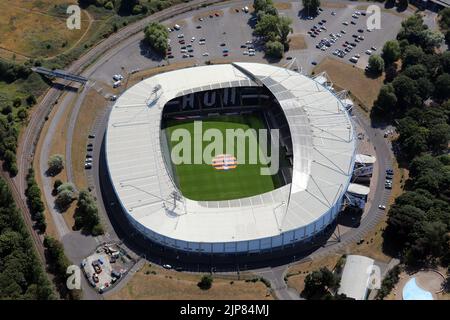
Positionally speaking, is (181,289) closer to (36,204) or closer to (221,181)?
(221,181)

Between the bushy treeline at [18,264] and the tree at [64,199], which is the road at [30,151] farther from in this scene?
the tree at [64,199]

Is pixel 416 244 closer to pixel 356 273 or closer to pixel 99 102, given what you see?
pixel 356 273

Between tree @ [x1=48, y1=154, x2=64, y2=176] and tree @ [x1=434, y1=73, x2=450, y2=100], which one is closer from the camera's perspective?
tree @ [x1=48, y1=154, x2=64, y2=176]

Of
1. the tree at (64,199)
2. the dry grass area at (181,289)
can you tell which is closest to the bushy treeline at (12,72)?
the tree at (64,199)

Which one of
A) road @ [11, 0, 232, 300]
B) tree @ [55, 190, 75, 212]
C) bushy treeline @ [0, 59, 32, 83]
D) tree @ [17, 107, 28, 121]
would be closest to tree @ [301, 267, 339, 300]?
road @ [11, 0, 232, 300]

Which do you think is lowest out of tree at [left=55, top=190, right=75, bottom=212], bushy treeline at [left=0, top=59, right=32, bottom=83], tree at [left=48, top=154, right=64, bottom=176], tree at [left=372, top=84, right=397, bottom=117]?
tree at [left=55, top=190, right=75, bottom=212]

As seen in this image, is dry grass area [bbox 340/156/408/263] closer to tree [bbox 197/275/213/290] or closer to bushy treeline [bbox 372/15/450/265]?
bushy treeline [bbox 372/15/450/265]

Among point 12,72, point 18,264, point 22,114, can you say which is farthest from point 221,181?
point 12,72

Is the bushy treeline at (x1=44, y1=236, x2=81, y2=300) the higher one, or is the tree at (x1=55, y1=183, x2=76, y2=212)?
the tree at (x1=55, y1=183, x2=76, y2=212)
